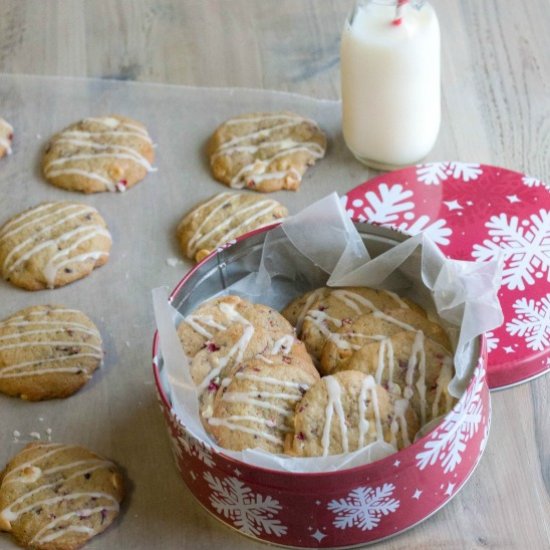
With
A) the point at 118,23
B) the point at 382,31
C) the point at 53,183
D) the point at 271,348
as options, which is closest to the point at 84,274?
the point at 53,183

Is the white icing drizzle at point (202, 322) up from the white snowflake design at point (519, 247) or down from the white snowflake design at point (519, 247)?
up

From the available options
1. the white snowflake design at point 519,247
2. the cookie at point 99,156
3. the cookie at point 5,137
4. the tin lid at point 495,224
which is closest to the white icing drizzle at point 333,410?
the tin lid at point 495,224

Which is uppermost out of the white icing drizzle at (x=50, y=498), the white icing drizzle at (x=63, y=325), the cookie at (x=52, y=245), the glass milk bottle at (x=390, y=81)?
the glass milk bottle at (x=390, y=81)

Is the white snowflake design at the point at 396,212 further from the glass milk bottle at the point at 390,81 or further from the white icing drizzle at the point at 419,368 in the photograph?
the white icing drizzle at the point at 419,368

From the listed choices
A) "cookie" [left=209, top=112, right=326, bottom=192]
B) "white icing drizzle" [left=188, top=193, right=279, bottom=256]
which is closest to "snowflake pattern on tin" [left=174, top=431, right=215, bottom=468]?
"white icing drizzle" [left=188, top=193, right=279, bottom=256]

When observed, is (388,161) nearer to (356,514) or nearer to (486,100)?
(486,100)

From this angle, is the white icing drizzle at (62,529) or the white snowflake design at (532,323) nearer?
the white icing drizzle at (62,529)

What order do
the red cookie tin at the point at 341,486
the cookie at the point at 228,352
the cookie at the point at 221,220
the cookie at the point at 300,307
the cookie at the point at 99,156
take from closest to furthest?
1. the red cookie tin at the point at 341,486
2. the cookie at the point at 228,352
3. the cookie at the point at 300,307
4. the cookie at the point at 221,220
5. the cookie at the point at 99,156
